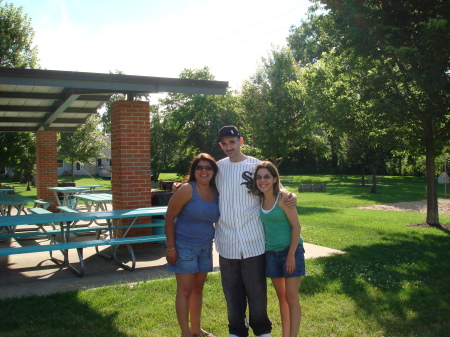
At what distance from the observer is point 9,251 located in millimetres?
5270

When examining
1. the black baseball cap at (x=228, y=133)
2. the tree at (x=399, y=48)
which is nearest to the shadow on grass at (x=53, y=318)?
the black baseball cap at (x=228, y=133)

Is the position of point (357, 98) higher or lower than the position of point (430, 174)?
higher

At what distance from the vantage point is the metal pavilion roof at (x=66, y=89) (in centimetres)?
602

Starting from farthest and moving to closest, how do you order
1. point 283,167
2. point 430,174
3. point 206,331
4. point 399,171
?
point 283,167, point 399,171, point 430,174, point 206,331

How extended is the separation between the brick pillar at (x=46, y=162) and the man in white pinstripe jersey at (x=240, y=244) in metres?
9.89

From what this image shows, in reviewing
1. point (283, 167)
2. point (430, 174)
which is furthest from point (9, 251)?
point (283, 167)

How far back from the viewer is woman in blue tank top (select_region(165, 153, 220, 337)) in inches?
139

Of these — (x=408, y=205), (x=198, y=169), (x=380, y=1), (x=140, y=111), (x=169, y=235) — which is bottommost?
(x=408, y=205)

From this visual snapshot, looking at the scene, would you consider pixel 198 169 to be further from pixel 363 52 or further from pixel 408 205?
pixel 408 205

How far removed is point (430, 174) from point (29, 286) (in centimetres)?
951

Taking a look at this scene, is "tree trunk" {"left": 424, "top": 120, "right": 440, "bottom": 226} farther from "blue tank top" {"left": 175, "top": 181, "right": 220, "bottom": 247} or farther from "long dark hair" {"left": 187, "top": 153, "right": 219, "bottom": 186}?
"blue tank top" {"left": 175, "top": 181, "right": 220, "bottom": 247}

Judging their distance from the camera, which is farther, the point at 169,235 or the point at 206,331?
the point at 206,331

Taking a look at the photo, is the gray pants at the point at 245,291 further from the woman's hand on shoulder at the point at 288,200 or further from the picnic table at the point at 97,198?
the picnic table at the point at 97,198

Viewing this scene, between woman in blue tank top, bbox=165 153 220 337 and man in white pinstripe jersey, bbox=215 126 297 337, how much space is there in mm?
105
